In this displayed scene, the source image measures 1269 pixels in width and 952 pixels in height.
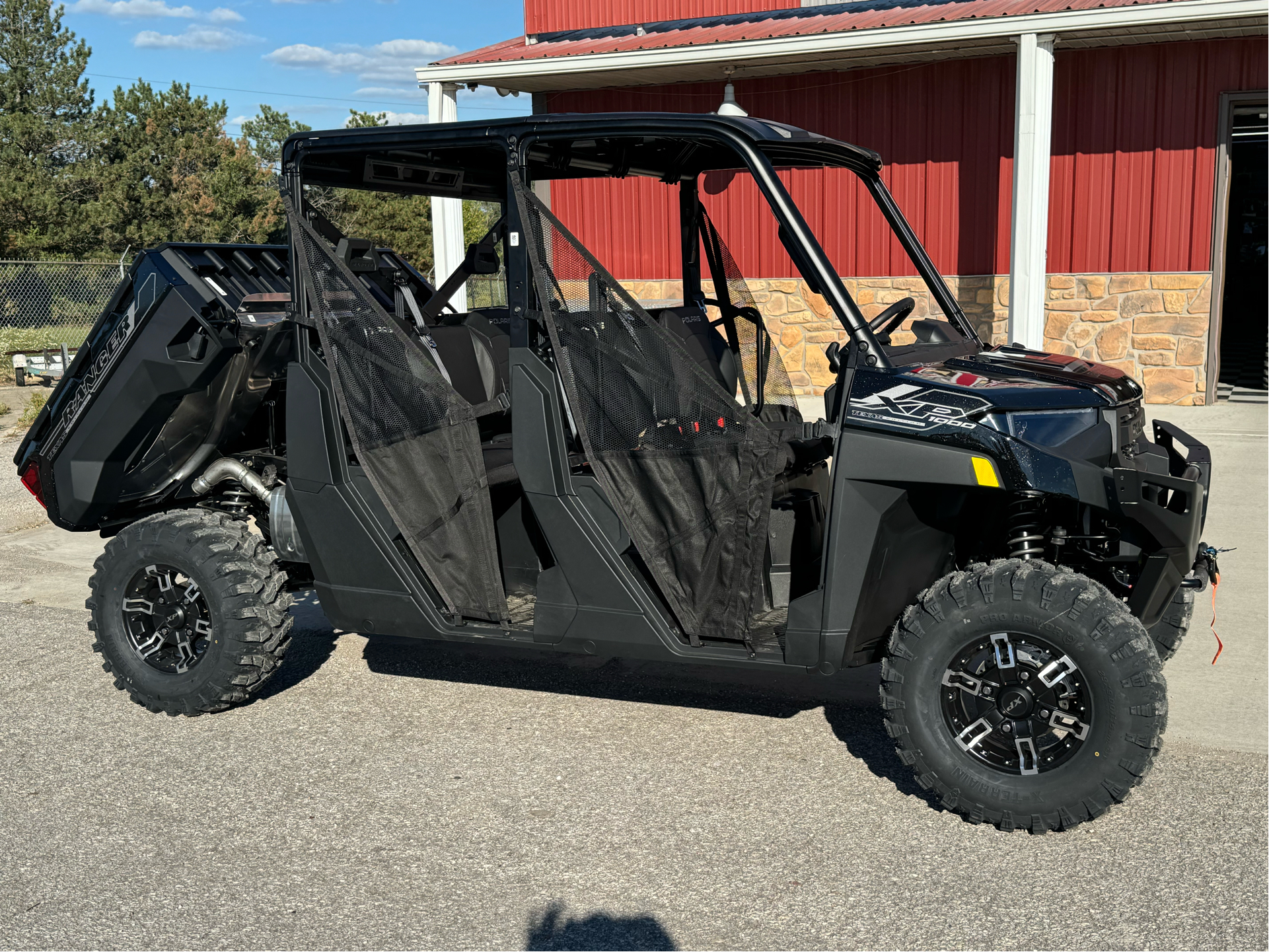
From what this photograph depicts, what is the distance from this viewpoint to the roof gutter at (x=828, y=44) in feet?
35.5

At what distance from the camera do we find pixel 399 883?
11.6 ft

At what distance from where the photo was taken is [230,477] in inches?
203

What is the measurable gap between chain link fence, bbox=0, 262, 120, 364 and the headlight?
710 inches

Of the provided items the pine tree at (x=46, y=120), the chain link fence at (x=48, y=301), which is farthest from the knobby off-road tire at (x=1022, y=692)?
the pine tree at (x=46, y=120)

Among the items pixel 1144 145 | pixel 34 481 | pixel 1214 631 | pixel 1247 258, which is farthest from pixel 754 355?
pixel 1247 258

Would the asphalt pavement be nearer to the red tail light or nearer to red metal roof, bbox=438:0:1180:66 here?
the red tail light

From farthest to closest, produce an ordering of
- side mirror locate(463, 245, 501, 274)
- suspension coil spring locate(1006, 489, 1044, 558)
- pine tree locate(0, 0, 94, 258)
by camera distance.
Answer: pine tree locate(0, 0, 94, 258)
side mirror locate(463, 245, 501, 274)
suspension coil spring locate(1006, 489, 1044, 558)

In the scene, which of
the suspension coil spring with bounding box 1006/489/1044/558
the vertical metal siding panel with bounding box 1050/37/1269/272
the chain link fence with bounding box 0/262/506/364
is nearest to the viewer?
the suspension coil spring with bounding box 1006/489/1044/558

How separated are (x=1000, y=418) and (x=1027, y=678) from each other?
2.64 ft

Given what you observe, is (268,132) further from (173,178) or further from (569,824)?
(569,824)

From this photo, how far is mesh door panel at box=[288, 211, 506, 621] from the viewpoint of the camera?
443 cm

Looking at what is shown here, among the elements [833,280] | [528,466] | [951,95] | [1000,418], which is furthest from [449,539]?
[951,95]

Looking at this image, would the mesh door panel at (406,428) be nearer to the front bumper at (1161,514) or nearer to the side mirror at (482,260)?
the side mirror at (482,260)

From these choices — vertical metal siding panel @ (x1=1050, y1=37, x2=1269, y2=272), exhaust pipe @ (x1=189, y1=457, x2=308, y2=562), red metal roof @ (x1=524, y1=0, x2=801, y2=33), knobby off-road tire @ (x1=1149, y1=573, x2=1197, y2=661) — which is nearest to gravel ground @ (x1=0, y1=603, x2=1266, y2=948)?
knobby off-road tire @ (x1=1149, y1=573, x2=1197, y2=661)
